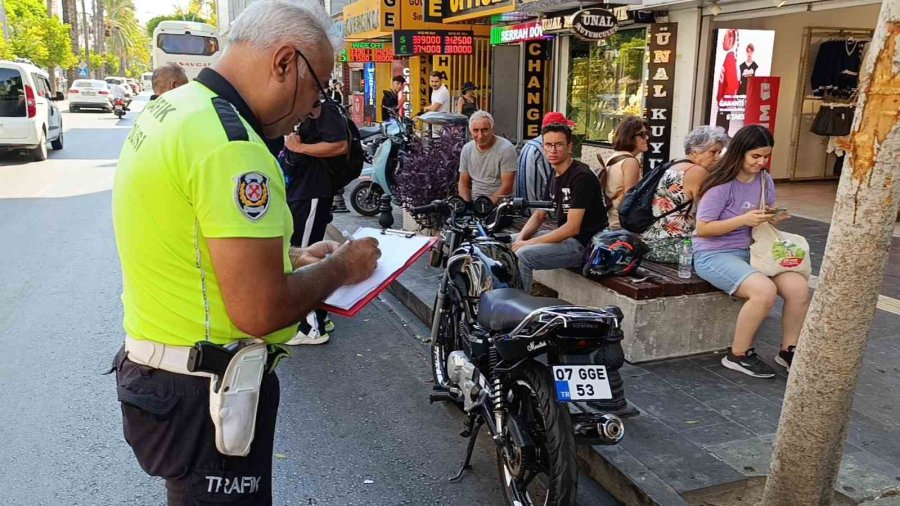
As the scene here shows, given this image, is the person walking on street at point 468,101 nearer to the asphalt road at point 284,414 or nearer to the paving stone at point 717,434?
the asphalt road at point 284,414

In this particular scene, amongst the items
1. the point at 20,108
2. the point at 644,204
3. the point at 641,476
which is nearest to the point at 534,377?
the point at 641,476

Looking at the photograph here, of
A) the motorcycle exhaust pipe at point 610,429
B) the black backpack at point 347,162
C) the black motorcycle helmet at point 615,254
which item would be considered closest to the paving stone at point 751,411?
the black motorcycle helmet at point 615,254

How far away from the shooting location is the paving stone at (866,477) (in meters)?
3.14

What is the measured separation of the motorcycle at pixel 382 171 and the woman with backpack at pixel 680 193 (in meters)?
4.75

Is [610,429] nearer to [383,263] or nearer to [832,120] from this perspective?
[383,263]

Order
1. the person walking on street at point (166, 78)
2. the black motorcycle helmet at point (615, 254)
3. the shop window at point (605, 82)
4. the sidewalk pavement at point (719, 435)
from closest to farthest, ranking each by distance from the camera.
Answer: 1. the sidewalk pavement at point (719, 435)
2. the black motorcycle helmet at point (615, 254)
3. the person walking on street at point (166, 78)
4. the shop window at point (605, 82)

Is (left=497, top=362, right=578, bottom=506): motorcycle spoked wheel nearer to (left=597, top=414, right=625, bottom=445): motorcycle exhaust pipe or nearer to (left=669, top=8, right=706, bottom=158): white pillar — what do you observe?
(left=597, top=414, right=625, bottom=445): motorcycle exhaust pipe

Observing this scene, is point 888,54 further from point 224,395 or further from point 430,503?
point 430,503

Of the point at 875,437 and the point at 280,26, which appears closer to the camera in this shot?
the point at 280,26

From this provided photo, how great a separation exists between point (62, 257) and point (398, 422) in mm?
5268

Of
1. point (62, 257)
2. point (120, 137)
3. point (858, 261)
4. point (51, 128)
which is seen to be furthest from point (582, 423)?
point (120, 137)

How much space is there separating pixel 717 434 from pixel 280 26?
3026 mm

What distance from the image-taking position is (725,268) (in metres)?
4.62

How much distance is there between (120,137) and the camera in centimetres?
2306
